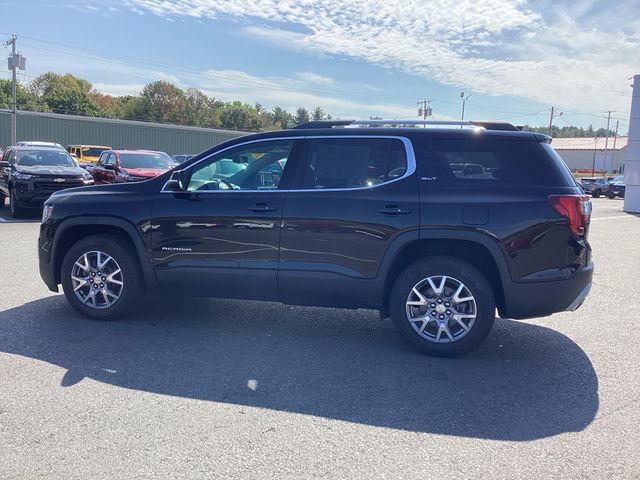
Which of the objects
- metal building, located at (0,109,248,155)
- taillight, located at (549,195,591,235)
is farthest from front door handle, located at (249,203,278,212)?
metal building, located at (0,109,248,155)

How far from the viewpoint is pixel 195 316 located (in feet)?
19.8

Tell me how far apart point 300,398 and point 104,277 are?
2699 millimetres

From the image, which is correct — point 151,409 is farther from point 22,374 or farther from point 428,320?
point 428,320

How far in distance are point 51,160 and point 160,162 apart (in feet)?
10.8

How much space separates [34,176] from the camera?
14.2 m

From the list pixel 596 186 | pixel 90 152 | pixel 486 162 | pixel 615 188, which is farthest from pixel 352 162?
pixel 596 186

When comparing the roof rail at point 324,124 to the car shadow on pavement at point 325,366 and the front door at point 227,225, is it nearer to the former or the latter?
the front door at point 227,225

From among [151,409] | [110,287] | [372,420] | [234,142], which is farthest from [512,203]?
[110,287]

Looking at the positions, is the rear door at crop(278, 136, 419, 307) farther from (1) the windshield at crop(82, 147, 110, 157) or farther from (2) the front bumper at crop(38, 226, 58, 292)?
(1) the windshield at crop(82, 147, 110, 157)

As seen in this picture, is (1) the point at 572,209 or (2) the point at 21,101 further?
(2) the point at 21,101

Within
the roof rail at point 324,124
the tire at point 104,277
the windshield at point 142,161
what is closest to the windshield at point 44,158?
the windshield at point 142,161

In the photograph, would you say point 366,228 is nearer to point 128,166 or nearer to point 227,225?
point 227,225

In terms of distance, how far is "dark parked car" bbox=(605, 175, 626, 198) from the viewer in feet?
131

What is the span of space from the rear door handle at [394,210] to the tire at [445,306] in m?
0.47
